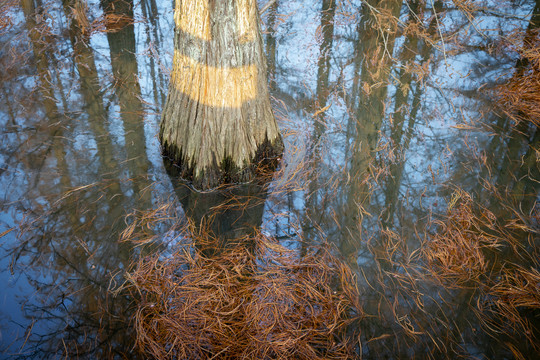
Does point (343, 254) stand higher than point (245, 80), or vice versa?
point (245, 80)

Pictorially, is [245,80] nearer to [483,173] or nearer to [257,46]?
[257,46]

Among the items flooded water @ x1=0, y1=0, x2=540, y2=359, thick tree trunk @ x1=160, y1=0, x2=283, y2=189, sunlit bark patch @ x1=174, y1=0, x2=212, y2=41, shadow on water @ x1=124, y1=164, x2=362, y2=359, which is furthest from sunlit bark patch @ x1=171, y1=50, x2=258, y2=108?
shadow on water @ x1=124, y1=164, x2=362, y2=359

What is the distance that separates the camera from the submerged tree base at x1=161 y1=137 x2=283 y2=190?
3.62 metres

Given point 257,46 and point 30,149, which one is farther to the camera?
point 30,149

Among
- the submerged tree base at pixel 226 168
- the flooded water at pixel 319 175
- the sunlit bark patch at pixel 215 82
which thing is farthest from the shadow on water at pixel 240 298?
the sunlit bark patch at pixel 215 82

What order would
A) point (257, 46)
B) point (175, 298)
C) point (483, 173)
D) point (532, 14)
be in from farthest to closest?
1. point (532, 14)
2. point (483, 173)
3. point (257, 46)
4. point (175, 298)

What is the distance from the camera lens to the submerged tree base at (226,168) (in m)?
3.62

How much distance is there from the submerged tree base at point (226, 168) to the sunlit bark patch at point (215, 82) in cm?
51

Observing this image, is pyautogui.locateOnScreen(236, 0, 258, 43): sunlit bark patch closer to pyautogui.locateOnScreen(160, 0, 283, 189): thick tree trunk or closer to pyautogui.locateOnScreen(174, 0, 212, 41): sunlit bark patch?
pyautogui.locateOnScreen(160, 0, 283, 189): thick tree trunk

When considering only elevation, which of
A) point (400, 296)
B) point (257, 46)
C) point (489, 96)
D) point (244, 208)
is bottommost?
point (400, 296)

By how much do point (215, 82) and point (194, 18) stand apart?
49cm

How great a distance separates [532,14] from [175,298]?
20.3 ft

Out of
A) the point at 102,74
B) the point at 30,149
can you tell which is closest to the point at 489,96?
the point at 102,74

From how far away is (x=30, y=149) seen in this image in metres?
3.93
